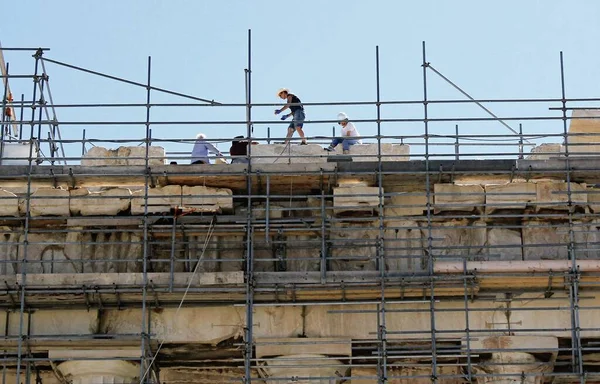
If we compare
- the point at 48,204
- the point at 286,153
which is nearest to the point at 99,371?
the point at 48,204

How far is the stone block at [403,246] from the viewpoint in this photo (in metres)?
29.0

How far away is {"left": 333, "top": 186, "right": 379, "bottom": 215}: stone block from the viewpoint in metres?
29.1

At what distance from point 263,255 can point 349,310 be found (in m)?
1.88

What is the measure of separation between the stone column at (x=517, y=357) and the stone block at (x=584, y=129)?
13.4 ft

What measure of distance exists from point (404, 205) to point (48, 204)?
642cm

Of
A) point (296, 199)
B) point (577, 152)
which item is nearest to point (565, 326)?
point (577, 152)

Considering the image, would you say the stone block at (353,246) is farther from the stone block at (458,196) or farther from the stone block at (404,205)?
the stone block at (458,196)

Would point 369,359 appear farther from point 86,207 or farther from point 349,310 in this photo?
point 86,207

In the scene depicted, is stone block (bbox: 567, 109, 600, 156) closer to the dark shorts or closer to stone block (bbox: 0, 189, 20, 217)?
Result: the dark shorts

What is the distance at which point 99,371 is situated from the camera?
28516mm

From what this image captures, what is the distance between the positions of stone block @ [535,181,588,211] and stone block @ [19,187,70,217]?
8504 millimetres

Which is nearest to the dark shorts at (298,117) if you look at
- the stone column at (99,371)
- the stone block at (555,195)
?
the stone block at (555,195)

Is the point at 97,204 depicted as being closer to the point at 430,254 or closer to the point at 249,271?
the point at 249,271

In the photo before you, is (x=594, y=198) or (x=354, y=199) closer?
(x=354, y=199)
